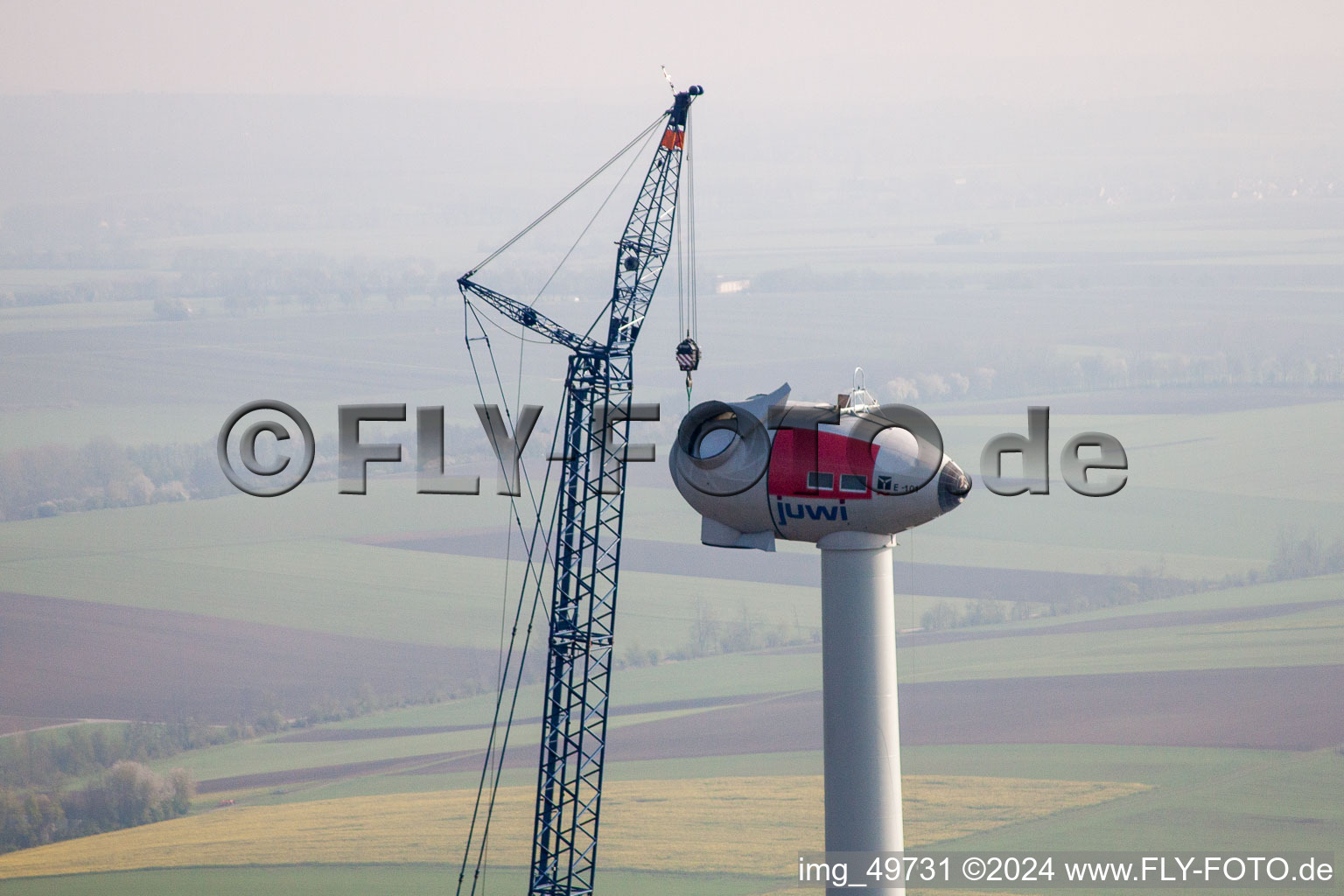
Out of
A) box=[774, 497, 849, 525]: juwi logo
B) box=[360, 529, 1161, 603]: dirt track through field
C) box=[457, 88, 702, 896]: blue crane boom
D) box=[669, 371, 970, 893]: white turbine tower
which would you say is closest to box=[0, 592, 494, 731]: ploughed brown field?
box=[360, 529, 1161, 603]: dirt track through field

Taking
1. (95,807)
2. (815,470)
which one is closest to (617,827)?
(95,807)

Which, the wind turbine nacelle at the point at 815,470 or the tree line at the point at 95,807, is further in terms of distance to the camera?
the tree line at the point at 95,807

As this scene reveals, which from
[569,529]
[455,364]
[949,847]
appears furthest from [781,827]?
[455,364]

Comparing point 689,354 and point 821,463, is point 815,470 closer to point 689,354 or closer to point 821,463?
point 821,463

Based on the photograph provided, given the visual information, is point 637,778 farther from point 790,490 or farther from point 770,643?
point 790,490

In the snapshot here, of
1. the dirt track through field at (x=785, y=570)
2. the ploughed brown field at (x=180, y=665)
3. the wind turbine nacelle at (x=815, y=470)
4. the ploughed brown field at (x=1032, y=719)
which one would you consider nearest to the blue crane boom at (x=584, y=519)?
the wind turbine nacelle at (x=815, y=470)

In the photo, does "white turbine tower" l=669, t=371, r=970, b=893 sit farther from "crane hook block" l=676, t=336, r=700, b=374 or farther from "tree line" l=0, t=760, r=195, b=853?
"tree line" l=0, t=760, r=195, b=853

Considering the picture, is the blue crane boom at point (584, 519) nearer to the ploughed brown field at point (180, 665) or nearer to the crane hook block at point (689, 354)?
the crane hook block at point (689, 354)
